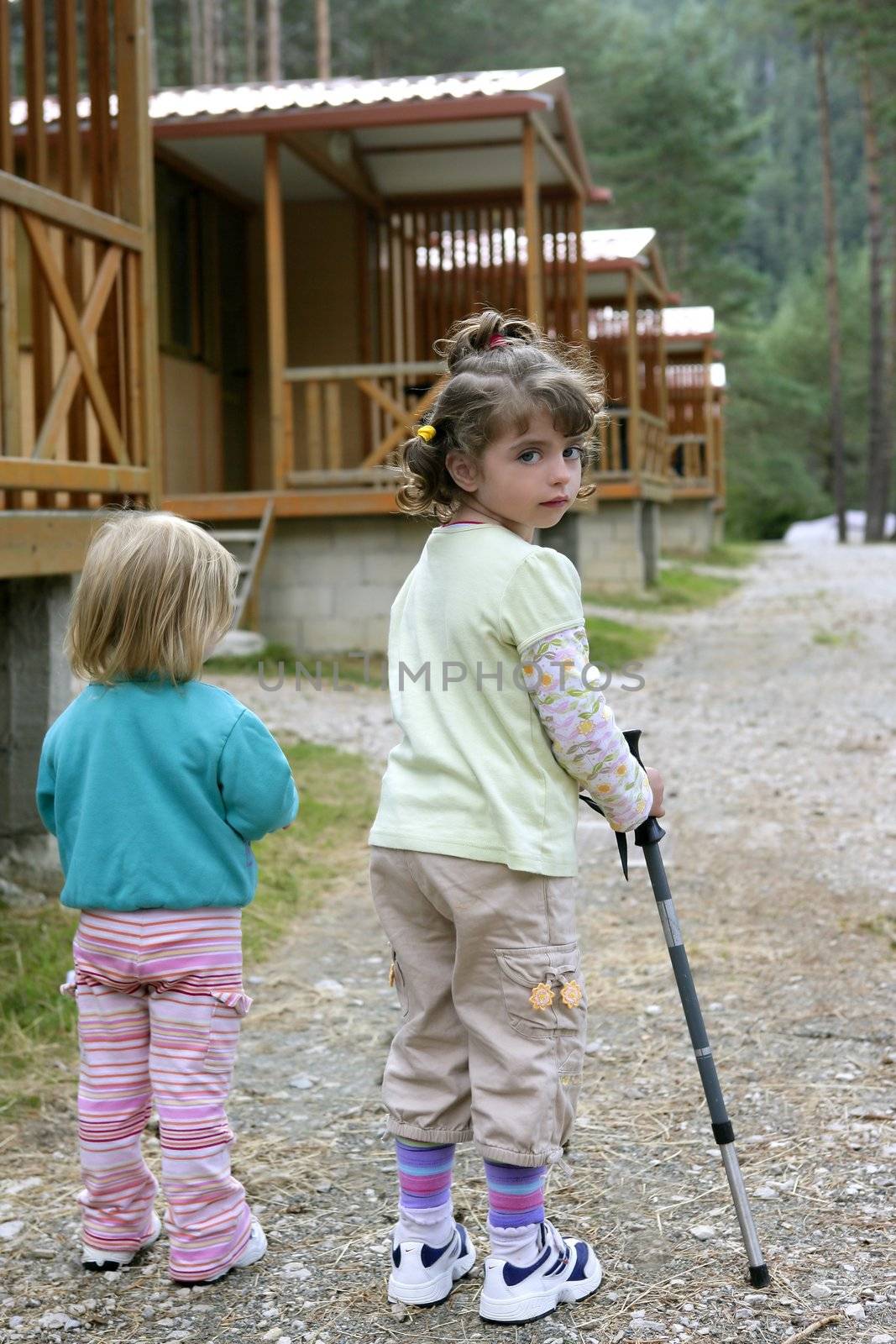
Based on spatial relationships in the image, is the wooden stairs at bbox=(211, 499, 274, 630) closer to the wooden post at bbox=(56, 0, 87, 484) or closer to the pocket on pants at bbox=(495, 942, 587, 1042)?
the wooden post at bbox=(56, 0, 87, 484)

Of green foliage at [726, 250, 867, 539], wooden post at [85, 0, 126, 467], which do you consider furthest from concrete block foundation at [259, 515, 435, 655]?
green foliage at [726, 250, 867, 539]

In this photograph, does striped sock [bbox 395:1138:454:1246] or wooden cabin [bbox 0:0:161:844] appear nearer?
striped sock [bbox 395:1138:454:1246]

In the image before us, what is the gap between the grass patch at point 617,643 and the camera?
428 inches

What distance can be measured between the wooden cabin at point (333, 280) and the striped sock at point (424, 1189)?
24.6ft

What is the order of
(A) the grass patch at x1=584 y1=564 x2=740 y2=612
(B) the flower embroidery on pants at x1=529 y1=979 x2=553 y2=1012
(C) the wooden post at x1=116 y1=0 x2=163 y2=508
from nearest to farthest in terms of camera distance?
1. (B) the flower embroidery on pants at x1=529 y1=979 x2=553 y2=1012
2. (C) the wooden post at x1=116 y1=0 x2=163 y2=508
3. (A) the grass patch at x1=584 y1=564 x2=740 y2=612

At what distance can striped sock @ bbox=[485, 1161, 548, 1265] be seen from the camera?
227 centimetres

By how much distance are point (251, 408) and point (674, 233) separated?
88.6 ft

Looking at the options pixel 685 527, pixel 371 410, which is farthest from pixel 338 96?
pixel 685 527

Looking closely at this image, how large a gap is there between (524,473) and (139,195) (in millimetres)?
3470

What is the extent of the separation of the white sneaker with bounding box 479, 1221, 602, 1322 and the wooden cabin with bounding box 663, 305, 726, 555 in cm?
2335

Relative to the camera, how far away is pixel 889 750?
7.50 metres

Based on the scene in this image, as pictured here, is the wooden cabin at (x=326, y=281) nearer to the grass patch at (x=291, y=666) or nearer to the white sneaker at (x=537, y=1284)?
the grass patch at (x=291, y=666)

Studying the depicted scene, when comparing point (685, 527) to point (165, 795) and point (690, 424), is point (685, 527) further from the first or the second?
point (165, 795)

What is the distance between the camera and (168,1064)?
242 cm
